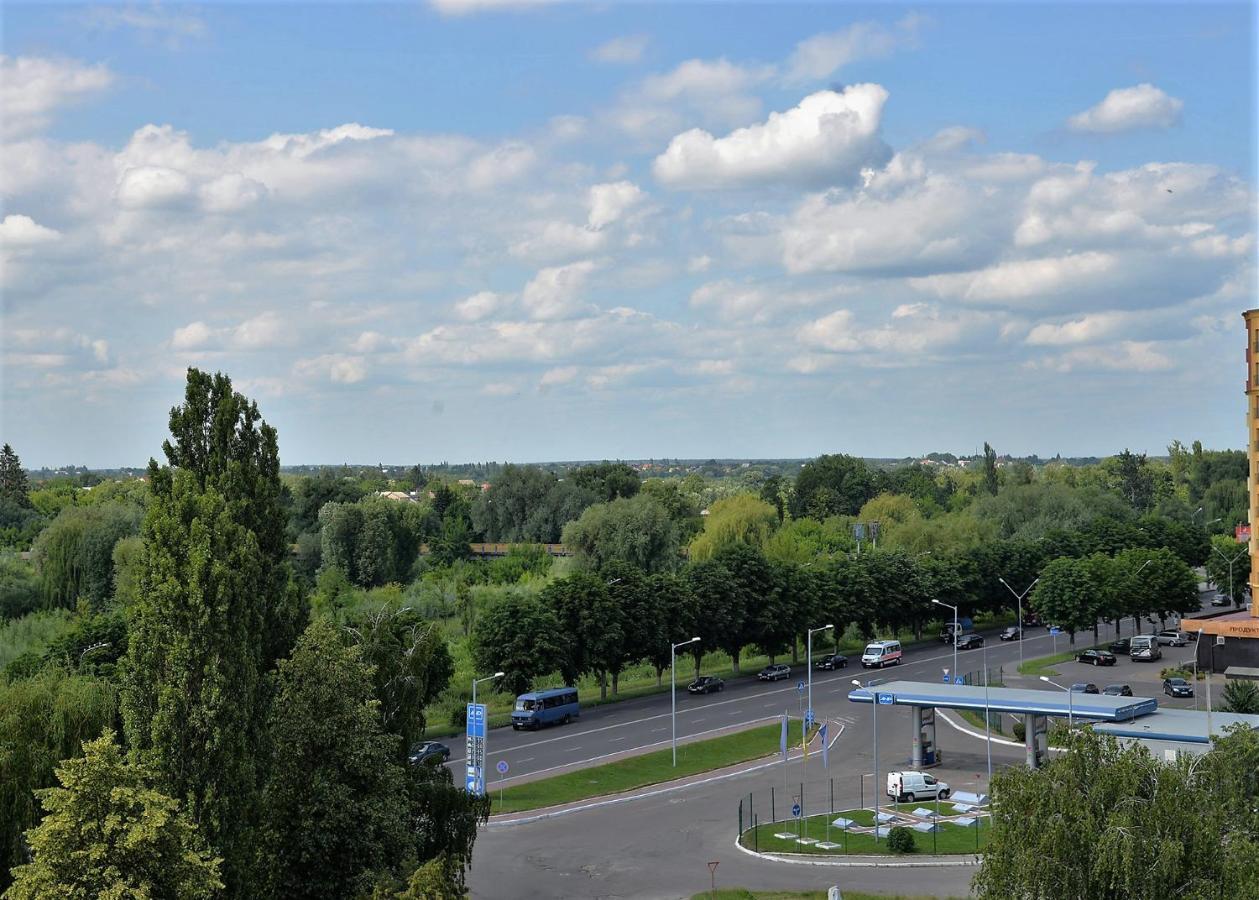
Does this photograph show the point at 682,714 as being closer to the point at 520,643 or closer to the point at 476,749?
the point at 520,643

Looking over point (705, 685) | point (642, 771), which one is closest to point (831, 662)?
point (705, 685)

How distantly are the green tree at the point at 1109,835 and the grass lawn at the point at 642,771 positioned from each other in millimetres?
28065

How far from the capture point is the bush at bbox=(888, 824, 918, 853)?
45.6 metres

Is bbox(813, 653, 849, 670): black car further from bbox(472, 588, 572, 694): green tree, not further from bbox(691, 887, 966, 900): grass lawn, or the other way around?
bbox(691, 887, 966, 900): grass lawn

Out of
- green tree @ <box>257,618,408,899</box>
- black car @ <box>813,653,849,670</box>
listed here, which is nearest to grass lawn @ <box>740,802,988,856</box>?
green tree @ <box>257,618,408,899</box>

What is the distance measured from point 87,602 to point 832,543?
82.7 m

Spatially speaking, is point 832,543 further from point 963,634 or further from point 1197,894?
point 1197,894

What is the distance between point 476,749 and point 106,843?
2337 cm

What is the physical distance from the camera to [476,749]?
47281mm

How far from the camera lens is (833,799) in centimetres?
5500

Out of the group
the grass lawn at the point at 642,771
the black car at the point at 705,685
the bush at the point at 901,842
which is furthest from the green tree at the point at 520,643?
the bush at the point at 901,842

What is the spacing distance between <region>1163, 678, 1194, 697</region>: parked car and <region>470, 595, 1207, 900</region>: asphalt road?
135cm

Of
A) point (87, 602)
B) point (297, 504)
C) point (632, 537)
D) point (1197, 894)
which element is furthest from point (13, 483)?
point (1197, 894)

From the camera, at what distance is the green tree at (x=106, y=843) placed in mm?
24359
